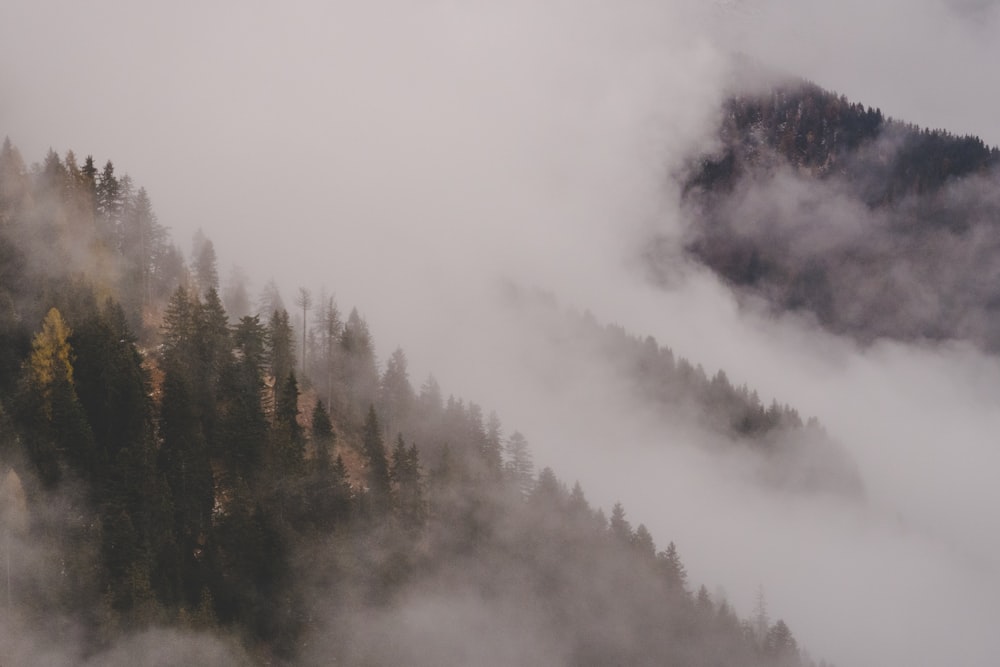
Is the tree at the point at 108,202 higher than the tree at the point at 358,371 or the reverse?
higher

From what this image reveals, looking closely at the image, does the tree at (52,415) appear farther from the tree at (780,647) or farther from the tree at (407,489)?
the tree at (780,647)

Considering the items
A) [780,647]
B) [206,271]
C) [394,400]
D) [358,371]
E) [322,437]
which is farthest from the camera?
[780,647]

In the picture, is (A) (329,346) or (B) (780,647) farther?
(B) (780,647)

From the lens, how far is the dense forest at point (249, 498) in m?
62.2

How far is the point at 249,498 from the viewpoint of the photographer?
73.6m

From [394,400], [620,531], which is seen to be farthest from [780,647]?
[394,400]

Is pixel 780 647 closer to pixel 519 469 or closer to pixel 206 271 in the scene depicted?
pixel 519 469

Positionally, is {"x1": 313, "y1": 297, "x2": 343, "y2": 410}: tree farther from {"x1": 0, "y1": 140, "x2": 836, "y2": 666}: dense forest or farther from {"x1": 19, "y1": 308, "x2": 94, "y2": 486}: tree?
{"x1": 19, "y1": 308, "x2": 94, "y2": 486}: tree

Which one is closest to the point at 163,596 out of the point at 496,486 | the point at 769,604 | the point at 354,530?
the point at 354,530

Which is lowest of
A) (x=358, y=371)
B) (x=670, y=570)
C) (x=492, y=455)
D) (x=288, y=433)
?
(x=670, y=570)

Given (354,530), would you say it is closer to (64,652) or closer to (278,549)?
(278,549)

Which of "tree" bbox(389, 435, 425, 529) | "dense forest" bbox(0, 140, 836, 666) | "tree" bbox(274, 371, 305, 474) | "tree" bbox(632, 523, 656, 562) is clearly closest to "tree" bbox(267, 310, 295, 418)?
"dense forest" bbox(0, 140, 836, 666)

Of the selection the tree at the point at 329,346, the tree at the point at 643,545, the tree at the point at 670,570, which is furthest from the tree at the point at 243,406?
the tree at the point at 670,570

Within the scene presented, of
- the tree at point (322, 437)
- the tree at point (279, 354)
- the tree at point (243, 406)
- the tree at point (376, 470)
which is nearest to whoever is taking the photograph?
the tree at point (243, 406)
